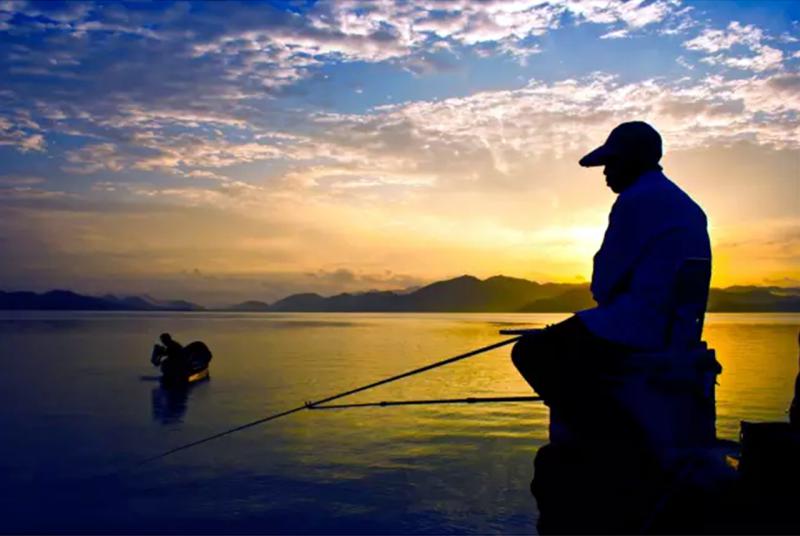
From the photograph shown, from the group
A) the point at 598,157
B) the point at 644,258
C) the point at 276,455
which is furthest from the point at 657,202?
the point at 276,455

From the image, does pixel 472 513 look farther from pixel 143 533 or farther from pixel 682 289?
pixel 682 289

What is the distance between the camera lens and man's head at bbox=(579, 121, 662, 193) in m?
4.52

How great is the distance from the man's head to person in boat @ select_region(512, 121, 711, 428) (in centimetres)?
14

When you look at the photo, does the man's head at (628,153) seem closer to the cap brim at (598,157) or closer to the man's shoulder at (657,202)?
the cap brim at (598,157)

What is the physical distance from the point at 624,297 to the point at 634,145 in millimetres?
1095

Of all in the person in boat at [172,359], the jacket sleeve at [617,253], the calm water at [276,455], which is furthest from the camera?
the person in boat at [172,359]

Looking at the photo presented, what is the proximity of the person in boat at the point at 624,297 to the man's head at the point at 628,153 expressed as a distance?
0.14 meters

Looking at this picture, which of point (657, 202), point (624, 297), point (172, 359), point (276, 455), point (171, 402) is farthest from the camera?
point (172, 359)

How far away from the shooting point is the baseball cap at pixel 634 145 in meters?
4.52

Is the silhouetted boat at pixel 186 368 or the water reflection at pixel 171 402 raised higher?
the silhouetted boat at pixel 186 368

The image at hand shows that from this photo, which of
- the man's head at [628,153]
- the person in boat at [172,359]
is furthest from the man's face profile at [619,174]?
the person in boat at [172,359]

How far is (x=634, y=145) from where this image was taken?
4527 mm

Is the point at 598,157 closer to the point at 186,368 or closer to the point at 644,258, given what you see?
the point at 644,258

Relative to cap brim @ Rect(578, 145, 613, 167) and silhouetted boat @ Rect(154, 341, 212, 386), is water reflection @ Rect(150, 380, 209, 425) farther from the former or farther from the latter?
cap brim @ Rect(578, 145, 613, 167)
